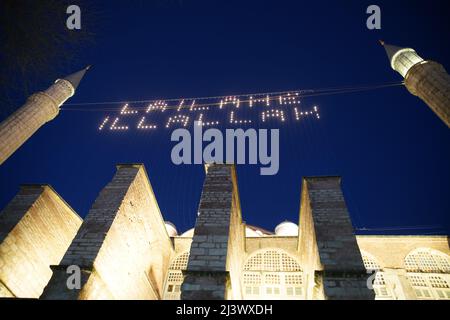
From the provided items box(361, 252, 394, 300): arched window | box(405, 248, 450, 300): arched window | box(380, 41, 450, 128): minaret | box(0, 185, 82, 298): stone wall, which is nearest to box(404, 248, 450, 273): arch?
box(405, 248, 450, 300): arched window

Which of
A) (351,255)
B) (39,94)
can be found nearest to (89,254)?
(351,255)

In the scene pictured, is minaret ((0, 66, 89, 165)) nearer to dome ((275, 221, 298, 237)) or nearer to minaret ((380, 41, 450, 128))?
dome ((275, 221, 298, 237))

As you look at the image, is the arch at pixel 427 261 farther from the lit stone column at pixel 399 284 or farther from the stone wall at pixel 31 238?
the stone wall at pixel 31 238

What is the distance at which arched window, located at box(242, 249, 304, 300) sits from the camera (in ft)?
35.6

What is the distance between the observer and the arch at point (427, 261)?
12.7 meters

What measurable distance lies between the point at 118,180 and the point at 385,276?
12.3 metres

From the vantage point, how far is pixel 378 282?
1215cm

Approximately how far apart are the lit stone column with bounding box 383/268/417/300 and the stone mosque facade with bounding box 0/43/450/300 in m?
0.04

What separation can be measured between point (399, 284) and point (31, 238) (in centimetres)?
1476

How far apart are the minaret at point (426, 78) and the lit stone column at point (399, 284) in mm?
7122

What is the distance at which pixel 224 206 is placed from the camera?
7.81 metres

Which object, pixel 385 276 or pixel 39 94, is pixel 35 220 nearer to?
A: pixel 39 94

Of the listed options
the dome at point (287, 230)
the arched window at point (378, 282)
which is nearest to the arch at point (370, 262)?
the arched window at point (378, 282)

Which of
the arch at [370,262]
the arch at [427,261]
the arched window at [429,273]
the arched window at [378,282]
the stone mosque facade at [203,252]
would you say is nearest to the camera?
the stone mosque facade at [203,252]
